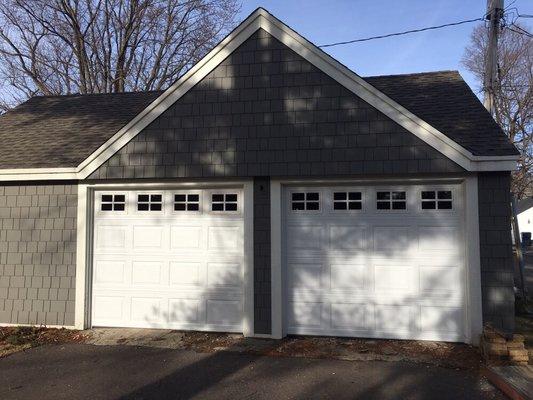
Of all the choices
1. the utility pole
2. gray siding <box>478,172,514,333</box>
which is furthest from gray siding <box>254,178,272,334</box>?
the utility pole

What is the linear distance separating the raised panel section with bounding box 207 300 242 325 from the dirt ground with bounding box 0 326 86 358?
6.82 feet

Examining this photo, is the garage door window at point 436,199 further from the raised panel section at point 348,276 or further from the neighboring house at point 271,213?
the raised panel section at point 348,276

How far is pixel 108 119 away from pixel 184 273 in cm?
458

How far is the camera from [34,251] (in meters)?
8.51

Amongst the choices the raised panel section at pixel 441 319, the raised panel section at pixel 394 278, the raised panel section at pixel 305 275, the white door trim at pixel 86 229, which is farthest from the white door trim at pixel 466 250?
the raised panel section at pixel 394 278

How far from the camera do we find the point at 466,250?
7.15 m

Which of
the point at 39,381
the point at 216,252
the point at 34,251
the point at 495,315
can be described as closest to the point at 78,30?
the point at 34,251

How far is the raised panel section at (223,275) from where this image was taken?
25.7 feet

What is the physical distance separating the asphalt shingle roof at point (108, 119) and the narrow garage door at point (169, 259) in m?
1.50

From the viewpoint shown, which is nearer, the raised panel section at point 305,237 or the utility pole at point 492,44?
the raised panel section at point 305,237

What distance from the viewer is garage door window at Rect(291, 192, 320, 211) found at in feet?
25.6

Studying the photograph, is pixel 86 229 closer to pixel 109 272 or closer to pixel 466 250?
pixel 109 272

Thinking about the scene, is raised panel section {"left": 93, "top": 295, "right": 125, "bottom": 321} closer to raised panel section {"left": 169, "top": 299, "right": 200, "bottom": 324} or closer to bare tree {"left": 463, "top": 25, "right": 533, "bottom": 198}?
raised panel section {"left": 169, "top": 299, "right": 200, "bottom": 324}

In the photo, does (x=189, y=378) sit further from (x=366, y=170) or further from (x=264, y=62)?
(x=264, y=62)
